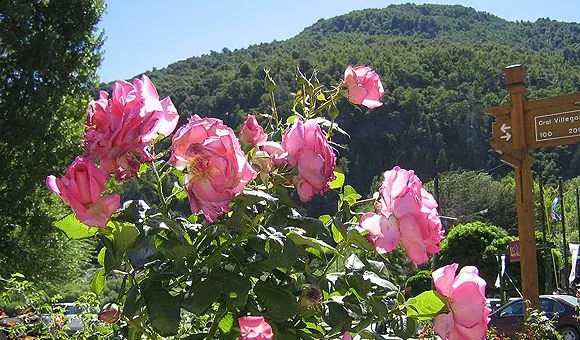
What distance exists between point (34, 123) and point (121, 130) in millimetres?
12273

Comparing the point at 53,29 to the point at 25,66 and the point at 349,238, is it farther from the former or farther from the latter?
the point at 349,238

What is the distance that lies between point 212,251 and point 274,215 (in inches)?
5.1

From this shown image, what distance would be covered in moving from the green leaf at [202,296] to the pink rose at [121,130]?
19 centimetres

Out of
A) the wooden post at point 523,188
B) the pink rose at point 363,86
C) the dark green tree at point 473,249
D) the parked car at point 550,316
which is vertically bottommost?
the dark green tree at point 473,249

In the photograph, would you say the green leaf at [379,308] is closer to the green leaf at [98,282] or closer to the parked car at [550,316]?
the green leaf at [98,282]

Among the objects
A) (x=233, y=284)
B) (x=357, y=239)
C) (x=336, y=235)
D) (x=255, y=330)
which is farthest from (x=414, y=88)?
(x=255, y=330)

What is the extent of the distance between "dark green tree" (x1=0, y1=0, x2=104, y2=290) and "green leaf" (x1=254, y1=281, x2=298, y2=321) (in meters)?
11.7

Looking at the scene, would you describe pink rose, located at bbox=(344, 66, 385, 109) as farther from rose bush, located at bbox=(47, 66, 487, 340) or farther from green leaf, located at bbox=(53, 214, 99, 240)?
green leaf, located at bbox=(53, 214, 99, 240)

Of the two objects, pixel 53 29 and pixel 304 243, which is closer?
pixel 304 243

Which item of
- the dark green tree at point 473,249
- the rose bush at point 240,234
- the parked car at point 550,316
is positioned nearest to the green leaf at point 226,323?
the rose bush at point 240,234

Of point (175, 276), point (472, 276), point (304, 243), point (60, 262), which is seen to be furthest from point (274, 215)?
point (60, 262)

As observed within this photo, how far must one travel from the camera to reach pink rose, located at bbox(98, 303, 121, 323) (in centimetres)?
104

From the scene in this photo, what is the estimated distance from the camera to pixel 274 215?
3.81 ft

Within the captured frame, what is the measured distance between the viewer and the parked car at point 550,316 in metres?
12.8
